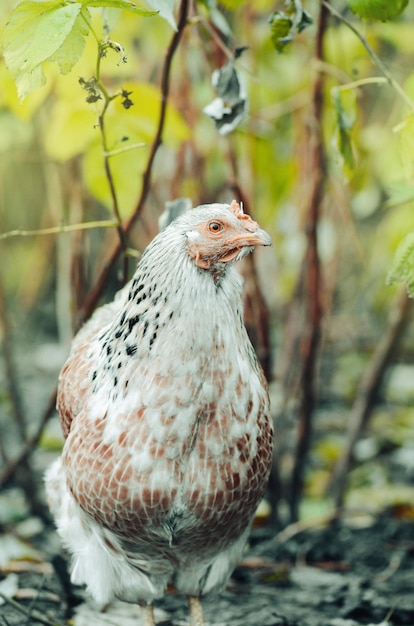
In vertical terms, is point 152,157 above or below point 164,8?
below

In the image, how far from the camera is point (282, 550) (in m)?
3.40

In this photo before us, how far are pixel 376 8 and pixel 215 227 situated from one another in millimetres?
664

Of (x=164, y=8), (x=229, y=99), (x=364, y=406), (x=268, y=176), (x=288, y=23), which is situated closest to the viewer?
(x=164, y=8)

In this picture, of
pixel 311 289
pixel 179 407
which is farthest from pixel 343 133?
pixel 311 289

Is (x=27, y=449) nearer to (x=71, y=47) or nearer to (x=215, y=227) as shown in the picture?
(x=215, y=227)

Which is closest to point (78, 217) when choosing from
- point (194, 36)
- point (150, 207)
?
point (150, 207)

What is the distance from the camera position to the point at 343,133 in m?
2.19

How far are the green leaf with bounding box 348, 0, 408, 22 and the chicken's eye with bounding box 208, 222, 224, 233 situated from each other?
24.5 inches

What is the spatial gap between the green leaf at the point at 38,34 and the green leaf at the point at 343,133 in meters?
0.70

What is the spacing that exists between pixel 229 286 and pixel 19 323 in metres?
3.96

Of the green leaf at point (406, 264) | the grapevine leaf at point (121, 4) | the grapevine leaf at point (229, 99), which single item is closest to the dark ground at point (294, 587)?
the green leaf at point (406, 264)

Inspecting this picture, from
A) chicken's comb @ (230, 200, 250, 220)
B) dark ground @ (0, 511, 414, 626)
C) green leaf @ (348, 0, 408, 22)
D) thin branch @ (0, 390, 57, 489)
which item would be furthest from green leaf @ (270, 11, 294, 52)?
dark ground @ (0, 511, 414, 626)

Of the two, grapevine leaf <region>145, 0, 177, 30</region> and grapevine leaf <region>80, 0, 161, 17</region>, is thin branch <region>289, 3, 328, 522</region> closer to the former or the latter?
grapevine leaf <region>145, 0, 177, 30</region>

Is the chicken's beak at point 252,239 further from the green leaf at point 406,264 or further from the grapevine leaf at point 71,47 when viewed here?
the grapevine leaf at point 71,47
